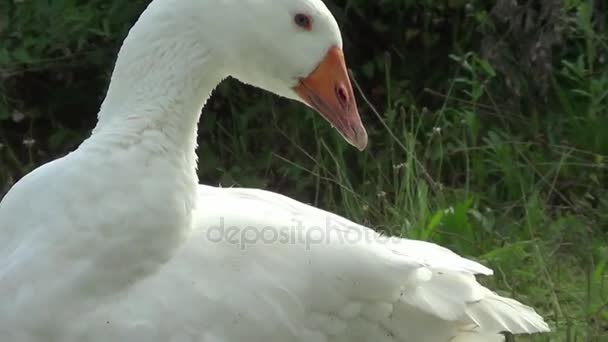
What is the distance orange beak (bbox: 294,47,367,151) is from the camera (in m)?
3.33

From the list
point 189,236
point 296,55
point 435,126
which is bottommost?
point 435,126

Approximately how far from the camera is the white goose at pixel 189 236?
3.09 metres

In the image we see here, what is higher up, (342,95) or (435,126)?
(342,95)

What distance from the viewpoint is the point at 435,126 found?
5.57 meters

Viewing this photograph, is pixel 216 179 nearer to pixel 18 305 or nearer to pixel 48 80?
pixel 48 80

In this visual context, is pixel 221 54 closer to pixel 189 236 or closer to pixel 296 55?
pixel 296 55

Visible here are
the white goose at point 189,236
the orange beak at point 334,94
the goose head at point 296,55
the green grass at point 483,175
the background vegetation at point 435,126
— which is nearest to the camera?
the white goose at point 189,236

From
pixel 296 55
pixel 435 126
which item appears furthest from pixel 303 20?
pixel 435 126

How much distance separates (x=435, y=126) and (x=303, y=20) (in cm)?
240

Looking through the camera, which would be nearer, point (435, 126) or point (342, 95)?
point (342, 95)

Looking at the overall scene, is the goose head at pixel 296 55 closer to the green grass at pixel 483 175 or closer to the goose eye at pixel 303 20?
the goose eye at pixel 303 20

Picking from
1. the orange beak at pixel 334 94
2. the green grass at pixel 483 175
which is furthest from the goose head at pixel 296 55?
the green grass at pixel 483 175

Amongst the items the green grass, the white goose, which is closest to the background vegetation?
the green grass

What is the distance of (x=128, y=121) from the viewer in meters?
3.30
